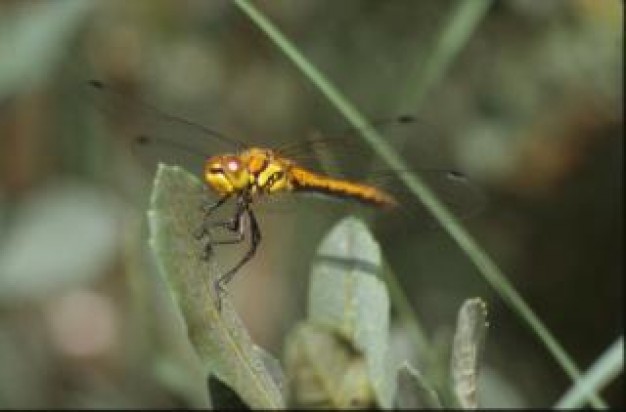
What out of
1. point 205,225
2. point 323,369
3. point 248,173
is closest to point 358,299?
point 205,225

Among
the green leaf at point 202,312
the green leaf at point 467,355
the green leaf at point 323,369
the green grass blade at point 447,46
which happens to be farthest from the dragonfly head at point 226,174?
the green leaf at point 323,369

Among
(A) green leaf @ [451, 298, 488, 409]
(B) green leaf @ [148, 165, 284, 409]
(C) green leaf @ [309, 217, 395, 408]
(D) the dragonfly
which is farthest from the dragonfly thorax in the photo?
(A) green leaf @ [451, 298, 488, 409]

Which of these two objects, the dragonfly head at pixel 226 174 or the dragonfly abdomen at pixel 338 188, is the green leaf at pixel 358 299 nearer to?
the dragonfly head at pixel 226 174

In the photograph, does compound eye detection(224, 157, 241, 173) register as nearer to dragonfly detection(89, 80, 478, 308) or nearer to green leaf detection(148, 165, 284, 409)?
dragonfly detection(89, 80, 478, 308)

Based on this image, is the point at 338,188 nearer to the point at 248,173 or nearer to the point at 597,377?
the point at 248,173

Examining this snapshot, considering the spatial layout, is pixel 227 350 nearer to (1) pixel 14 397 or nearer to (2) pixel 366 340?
(2) pixel 366 340

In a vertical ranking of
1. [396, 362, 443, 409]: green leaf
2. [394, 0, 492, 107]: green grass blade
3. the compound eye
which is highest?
[394, 0, 492, 107]: green grass blade
